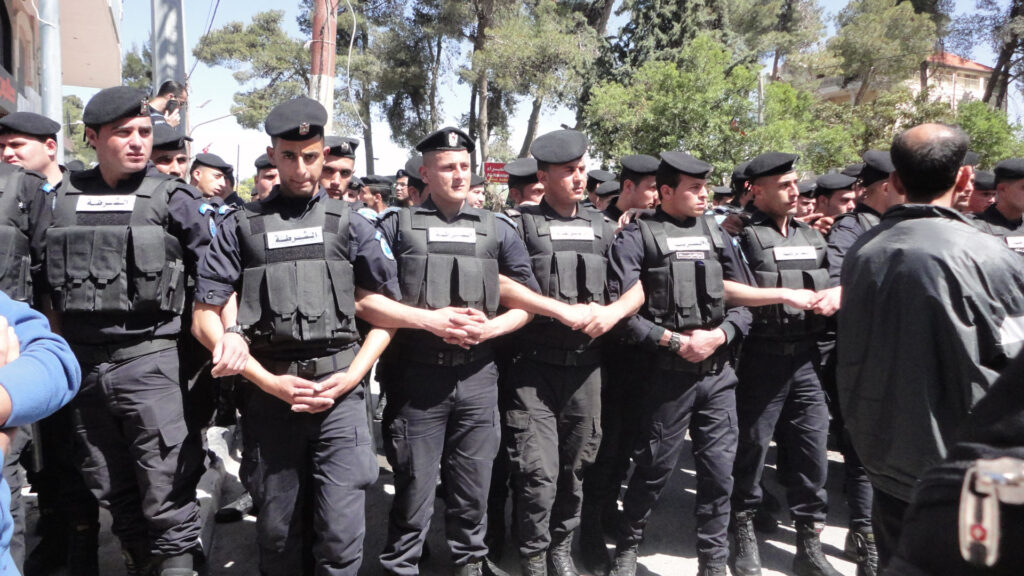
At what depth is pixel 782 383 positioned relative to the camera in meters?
4.02

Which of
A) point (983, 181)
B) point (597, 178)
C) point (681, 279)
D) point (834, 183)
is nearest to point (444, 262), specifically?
point (681, 279)

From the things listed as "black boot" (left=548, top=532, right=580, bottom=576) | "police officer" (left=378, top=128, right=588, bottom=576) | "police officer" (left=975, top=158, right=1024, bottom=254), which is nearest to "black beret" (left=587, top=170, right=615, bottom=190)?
"police officer" (left=975, top=158, right=1024, bottom=254)

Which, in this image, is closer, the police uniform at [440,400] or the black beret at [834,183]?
the police uniform at [440,400]

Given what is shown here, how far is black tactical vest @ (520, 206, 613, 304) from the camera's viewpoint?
371 cm

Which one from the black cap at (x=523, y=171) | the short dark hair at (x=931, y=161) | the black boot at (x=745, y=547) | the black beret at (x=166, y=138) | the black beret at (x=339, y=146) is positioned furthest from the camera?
the black cap at (x=523, y=171)

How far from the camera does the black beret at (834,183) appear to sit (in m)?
5.51

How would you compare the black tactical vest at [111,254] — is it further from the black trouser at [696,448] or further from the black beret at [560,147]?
the black trouser at [696,448]

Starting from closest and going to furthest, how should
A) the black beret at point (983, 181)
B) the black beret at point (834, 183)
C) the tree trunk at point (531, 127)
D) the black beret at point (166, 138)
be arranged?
the black beret at point (166, 138) → the black beret at point (834, 183) → the black beret at point (983, 181) → the tree trunk at point (531, 127)

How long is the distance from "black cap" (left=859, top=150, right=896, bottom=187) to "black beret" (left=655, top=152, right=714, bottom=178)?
1609mm

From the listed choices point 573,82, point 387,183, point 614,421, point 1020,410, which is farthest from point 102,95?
point 573,82

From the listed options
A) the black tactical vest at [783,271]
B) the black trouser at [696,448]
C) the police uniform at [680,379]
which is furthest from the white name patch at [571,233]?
the black tactical vest at [783,271]

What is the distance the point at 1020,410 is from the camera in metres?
0.99

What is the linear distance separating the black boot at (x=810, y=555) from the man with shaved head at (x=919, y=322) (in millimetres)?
1721

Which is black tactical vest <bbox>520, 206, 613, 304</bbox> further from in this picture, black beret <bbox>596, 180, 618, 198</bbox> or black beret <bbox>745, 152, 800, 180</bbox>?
black beret <bbox>596, 180, 618, 198</bbox>
